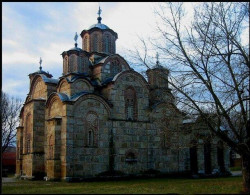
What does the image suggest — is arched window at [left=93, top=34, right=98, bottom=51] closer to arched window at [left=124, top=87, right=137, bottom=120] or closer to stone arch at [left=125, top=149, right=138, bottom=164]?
arched window at [left=124, top=87, right=137, bottom=120]

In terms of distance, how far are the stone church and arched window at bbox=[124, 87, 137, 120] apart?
7 cm

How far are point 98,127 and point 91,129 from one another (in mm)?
484

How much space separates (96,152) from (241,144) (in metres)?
10.2

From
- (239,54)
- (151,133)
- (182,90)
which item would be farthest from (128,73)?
(239,54)

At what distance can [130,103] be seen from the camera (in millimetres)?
23031

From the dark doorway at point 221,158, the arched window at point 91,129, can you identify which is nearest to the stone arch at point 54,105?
the arched window at point 91,129

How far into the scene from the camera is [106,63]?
76.6 feet

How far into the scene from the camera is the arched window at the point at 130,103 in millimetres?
22797

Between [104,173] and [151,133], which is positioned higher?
[151,133]

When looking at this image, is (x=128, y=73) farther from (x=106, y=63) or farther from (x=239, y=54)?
(x=239, y=54)

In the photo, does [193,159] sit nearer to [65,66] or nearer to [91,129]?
[91,129]

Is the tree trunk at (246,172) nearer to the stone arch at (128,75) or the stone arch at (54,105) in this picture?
the stone arch at (128,75)

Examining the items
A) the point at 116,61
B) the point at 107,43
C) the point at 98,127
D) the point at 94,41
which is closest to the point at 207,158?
the point at 98,127

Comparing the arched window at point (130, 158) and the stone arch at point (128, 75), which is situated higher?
the stone arch at point (128, 75)
